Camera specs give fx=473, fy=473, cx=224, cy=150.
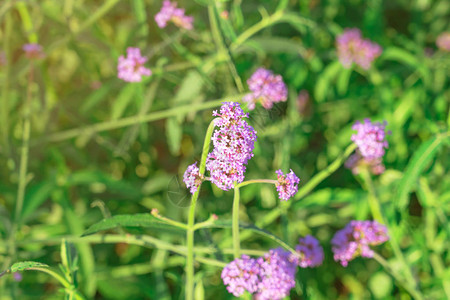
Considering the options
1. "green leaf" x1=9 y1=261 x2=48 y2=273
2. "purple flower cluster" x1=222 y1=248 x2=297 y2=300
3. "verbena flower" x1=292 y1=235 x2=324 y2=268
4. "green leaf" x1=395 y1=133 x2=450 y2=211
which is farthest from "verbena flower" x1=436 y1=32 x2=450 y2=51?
"green leaf" x1=9 y1=261 x2=48 y2=273

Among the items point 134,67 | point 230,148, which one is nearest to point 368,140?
point 230,148

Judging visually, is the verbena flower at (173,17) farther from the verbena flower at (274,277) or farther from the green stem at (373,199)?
the verbena flower at (274,277)

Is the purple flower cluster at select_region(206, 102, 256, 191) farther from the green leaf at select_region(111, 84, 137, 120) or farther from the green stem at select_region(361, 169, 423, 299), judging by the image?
the green leaf at select_region(111, 84, 137, 120)

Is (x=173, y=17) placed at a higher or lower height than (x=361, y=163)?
higher

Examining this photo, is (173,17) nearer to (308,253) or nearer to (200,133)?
(200,133)

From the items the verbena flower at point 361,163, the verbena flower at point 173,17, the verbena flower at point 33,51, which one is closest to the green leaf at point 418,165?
the verbena flower at point 361,163

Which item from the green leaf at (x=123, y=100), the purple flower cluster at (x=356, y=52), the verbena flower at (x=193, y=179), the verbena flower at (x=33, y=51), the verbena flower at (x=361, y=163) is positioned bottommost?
the verbena flower at (x=193, y=179)

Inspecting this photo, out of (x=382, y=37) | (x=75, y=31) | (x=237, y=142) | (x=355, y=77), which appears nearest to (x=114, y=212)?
(x=75, y=31)
